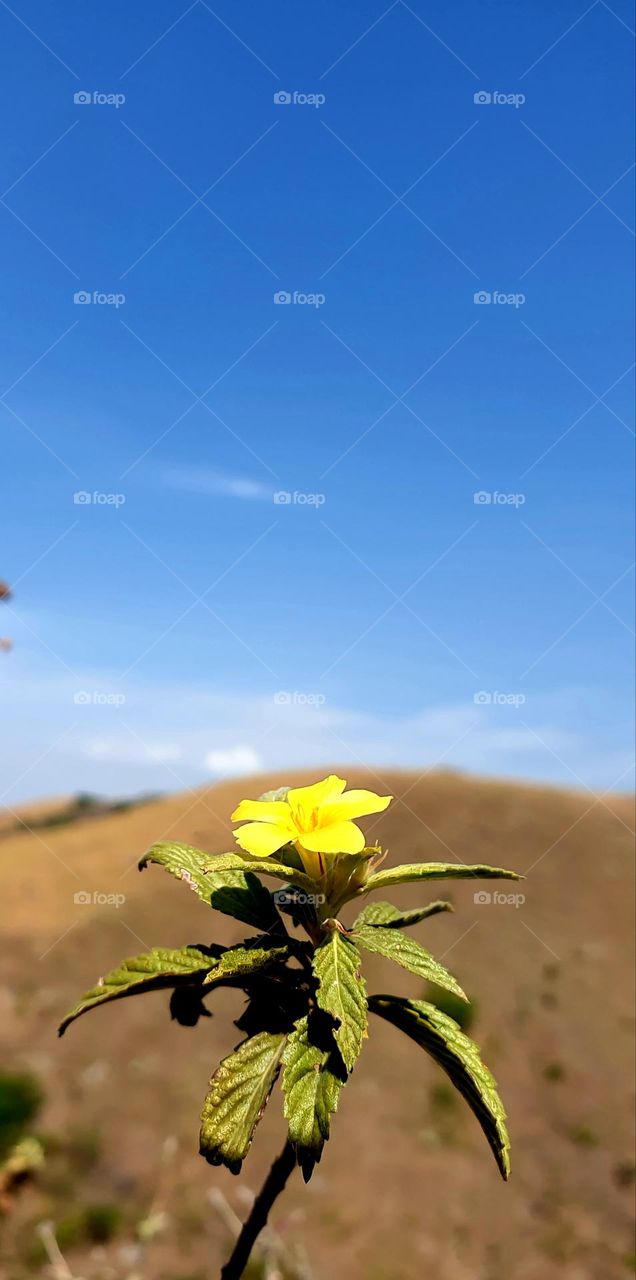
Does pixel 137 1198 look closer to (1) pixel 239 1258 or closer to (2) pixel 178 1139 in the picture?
(2) pixel 178 1139

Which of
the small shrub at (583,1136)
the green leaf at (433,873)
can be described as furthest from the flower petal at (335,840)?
the small shrub at (583,1136)

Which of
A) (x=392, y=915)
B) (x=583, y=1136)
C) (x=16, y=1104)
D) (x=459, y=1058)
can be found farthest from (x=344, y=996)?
(x=583, y=1136)

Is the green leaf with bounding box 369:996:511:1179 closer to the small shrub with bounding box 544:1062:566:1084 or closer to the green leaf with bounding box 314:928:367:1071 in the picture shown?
the green leaf with bounding box 314:928:367:1071

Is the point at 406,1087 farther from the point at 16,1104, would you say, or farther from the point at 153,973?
the point at 153,973

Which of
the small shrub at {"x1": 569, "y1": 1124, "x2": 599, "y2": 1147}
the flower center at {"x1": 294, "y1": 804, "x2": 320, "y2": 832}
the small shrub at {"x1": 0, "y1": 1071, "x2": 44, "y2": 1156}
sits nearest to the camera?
the flower center at {"x1": 294, "y1": 804, "x2": 320, "y2": 832}

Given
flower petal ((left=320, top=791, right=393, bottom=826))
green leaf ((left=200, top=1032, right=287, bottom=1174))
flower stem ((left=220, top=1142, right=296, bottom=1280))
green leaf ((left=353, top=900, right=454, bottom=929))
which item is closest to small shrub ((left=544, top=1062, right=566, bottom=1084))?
green leaf ((left=353, top=900, right=454, bottom=929))

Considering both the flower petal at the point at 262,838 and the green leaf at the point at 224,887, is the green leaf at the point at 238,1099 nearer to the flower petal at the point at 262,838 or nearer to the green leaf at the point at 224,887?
the green leaf at the point at 224,887

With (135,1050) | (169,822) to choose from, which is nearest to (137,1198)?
(135,1050)
